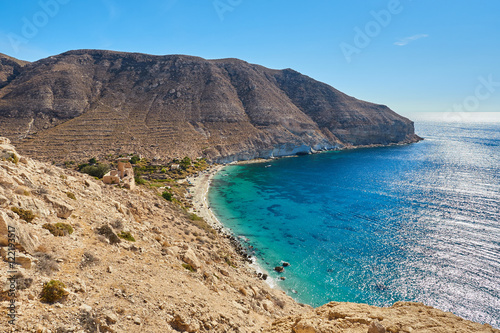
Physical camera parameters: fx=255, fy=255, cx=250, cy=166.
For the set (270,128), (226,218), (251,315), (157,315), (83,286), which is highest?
(270,128)

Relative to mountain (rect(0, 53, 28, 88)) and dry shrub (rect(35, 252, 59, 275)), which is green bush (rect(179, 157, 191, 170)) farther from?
mountain (rect(0, 53, 28, 88))

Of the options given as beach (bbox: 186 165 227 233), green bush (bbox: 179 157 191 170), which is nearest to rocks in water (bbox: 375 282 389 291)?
beach (bbox: 186 165 227 233)

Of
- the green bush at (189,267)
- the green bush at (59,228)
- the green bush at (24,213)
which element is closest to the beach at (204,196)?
the green bush at (189,267)

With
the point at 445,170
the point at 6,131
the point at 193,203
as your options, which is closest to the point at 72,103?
the point at 6,131

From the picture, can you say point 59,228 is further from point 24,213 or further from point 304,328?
point 304,328

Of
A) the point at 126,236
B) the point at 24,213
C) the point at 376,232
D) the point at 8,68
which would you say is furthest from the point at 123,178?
the point at 8,68

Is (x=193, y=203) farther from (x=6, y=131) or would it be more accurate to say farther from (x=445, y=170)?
(x=445, y=170)
